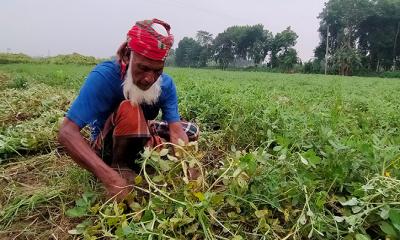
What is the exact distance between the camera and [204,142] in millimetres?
3221

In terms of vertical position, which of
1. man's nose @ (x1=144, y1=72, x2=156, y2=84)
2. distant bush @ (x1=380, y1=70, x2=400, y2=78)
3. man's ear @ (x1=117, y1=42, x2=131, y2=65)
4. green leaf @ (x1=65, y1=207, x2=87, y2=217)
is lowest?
distant bush @ (x1=380, y1=70, x2=400, y2=78)

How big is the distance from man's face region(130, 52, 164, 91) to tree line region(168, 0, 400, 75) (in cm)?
3950

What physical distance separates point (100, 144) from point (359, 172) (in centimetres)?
153

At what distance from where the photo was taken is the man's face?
7.30 ft

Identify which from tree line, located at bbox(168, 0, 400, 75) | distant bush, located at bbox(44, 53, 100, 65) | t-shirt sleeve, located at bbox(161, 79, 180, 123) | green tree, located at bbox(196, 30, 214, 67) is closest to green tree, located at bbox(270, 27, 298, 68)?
tree line, located at bbox(168, 0, 400, 75)

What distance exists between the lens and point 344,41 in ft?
167

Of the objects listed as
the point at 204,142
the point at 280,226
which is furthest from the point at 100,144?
the point at 280,226

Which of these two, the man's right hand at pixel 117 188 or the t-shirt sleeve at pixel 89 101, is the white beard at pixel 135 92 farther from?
the man's right hand at pixel 117 188

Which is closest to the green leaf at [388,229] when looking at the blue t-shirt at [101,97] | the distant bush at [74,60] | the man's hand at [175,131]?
the man's hand at [175,131]

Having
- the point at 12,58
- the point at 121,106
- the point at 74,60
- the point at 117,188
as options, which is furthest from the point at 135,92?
the point at 12,58

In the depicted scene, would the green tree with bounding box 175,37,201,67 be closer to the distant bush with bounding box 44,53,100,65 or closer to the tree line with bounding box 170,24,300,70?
the tree line with bounding box 170,24,300,70

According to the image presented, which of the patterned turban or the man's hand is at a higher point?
the patterned turban

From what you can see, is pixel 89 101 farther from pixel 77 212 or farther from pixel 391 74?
pixel 391 74

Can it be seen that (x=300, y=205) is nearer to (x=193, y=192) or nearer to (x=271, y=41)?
(x=193, y=192)
